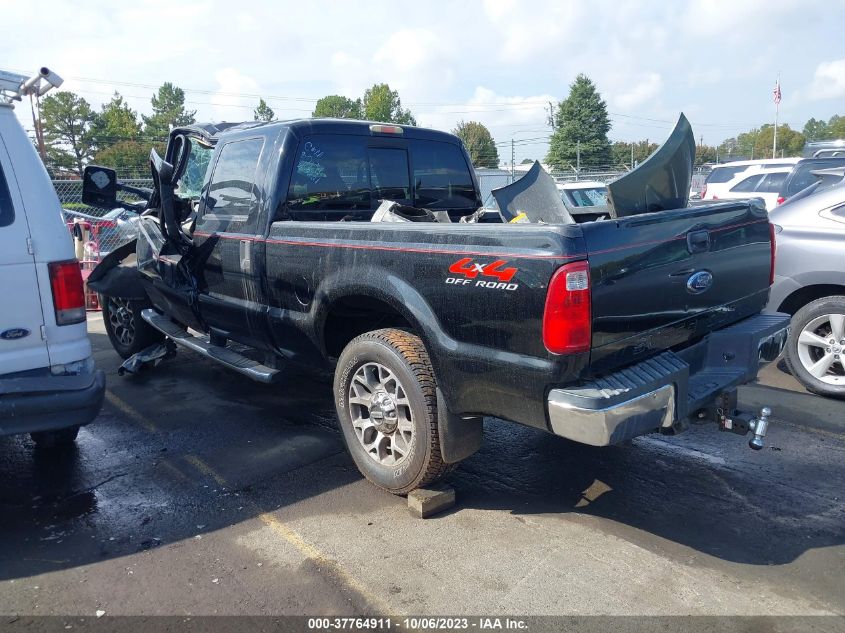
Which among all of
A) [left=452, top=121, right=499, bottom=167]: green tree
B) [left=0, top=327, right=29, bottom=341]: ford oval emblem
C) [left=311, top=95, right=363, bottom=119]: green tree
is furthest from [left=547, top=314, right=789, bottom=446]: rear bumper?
[left=311, top=95, right=363, bottom=119]: green tree

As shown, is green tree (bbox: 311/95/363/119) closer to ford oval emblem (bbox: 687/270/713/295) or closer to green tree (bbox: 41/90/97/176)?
green tree (bbox: 41/90/97/176)

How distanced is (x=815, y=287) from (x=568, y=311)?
378 centimetres

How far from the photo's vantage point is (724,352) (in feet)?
11.8

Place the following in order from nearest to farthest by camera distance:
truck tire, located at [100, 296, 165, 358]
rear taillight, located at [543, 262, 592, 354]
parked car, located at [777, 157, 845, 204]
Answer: rear taillight, located at [543, 262, 592, 354]
truck tire, located at [100, 296, 165, 358]
parked car, located at [777, 157, 845, 204]

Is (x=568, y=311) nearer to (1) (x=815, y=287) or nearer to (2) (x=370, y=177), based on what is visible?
(2) (x=370, y=177)

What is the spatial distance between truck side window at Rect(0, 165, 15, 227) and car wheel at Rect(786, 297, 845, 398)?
5.64 m

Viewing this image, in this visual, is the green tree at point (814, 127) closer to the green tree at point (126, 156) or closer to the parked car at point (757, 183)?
the green tree at point (126, 156)

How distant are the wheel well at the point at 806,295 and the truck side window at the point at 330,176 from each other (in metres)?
3.67

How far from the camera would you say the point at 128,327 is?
679cm

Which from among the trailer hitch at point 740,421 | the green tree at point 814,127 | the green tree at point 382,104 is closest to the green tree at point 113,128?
the green tree at point 382,104

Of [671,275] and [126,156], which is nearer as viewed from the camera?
A: [671,275]

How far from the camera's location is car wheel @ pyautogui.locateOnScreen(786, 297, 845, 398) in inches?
210

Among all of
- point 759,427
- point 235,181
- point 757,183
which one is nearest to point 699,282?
point 759,427

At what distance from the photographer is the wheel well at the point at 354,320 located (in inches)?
151
